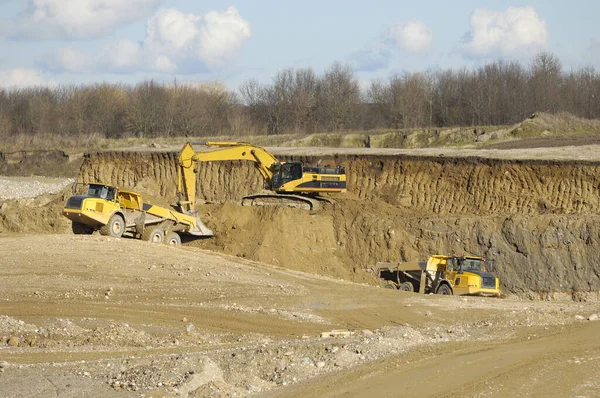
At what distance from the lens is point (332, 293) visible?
2350cm

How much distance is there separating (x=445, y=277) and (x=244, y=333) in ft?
33.7

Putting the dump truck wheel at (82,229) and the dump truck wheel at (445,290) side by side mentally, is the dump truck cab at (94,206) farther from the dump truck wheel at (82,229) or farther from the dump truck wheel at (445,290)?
the dump truck wheel at (445,290)

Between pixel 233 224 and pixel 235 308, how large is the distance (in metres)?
12.8

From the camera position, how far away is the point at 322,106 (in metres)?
82.1

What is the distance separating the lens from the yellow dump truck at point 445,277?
26.4 meters

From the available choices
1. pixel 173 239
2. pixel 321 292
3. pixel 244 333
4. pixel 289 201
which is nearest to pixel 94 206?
pixel 173 239

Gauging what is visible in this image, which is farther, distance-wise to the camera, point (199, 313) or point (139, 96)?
point (139, 96)

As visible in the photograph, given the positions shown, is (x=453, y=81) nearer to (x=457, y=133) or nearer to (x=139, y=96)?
(x=457, y=133)

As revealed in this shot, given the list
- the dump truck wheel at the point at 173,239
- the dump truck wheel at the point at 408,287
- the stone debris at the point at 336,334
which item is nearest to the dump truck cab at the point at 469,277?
the dump truck wheel at the point at 408,287

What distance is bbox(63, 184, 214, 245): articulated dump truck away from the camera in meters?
27.9

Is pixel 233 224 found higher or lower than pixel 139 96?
lower

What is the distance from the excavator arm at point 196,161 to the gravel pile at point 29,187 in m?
17.4

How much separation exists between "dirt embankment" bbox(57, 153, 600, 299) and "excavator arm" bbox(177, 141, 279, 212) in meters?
1.78

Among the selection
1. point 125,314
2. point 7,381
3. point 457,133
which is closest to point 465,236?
point 125,314
